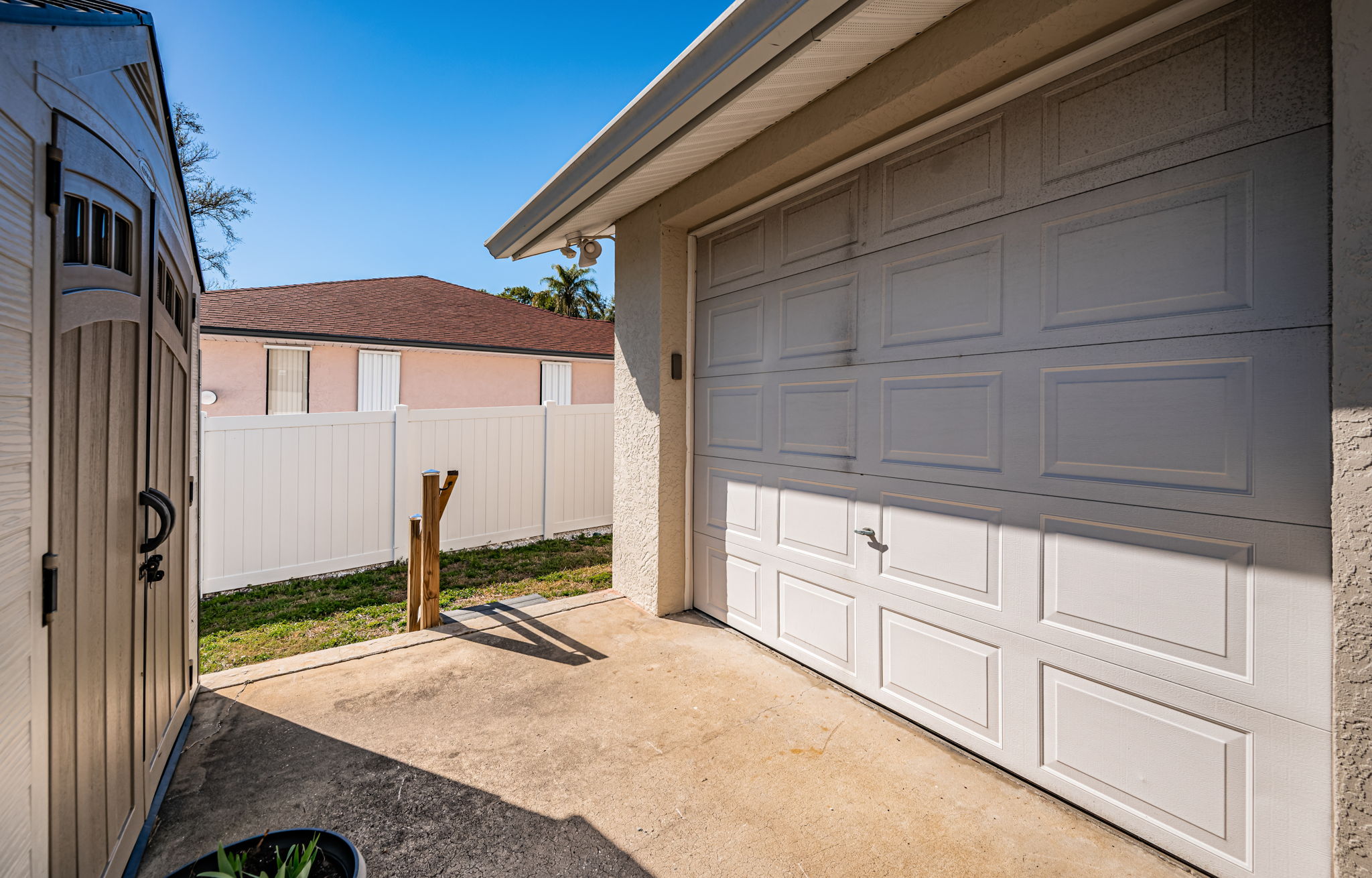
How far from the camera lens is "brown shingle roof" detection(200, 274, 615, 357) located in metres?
10.5

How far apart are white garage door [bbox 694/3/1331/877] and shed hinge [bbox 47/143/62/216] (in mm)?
3164

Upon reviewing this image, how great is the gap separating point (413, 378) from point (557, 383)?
11.1 feet

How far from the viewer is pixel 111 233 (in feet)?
5.56

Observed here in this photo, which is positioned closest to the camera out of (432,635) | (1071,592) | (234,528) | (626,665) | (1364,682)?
(1364,682)

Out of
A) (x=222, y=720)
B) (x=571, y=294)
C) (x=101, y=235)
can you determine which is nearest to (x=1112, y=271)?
A: (x=101, y=235)

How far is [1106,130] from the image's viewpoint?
236 cm

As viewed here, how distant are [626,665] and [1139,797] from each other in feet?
8.71

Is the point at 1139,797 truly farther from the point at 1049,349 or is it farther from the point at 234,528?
the point at 234,528

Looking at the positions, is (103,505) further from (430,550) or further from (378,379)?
(378,379)

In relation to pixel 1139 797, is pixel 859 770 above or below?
below

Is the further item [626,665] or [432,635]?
[432,635]

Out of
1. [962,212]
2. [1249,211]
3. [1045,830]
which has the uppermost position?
[962,212]

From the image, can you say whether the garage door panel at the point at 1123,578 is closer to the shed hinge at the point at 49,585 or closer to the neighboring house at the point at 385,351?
the shed hinge at the point at 49,585

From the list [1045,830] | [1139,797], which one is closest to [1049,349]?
[1139,797]
